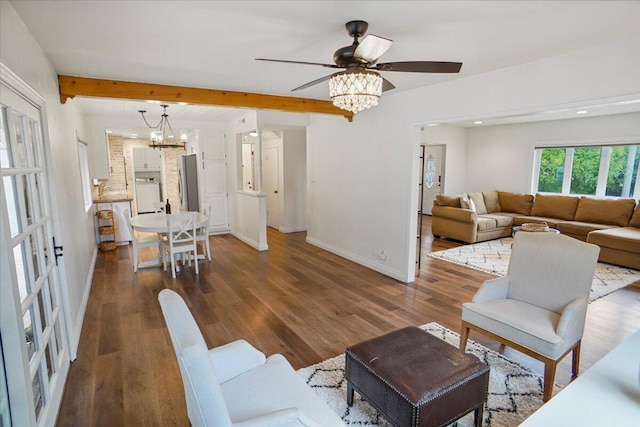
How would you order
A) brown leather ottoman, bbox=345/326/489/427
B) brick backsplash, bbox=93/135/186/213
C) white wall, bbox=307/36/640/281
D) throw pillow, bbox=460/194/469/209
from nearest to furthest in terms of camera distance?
A: brown leather ottoman, bbox=345/326/489/427 → white wall, bbox=307/36/640/281 → throw pillow, bbox=460/194/469/209 → brick backsplash, bbox=93/135/186/213

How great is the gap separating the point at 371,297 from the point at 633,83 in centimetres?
291

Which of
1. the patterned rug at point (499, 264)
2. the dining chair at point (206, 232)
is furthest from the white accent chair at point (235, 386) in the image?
the patterned rug at point (499, 264)

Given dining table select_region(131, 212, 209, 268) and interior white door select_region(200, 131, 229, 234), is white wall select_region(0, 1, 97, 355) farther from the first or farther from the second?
interior white door select_region(200, 131, 229, 234)

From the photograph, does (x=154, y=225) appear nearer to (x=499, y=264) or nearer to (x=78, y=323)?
(x=78, y=323)

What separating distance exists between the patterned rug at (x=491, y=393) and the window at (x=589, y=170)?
594 cm

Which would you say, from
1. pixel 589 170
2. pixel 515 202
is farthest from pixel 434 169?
pixel 589 170

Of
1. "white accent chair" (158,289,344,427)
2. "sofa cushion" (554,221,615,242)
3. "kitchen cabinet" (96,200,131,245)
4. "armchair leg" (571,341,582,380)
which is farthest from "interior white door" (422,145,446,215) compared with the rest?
"white accent chair" (158,289,344,427)

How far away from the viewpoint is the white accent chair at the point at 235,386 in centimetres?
119

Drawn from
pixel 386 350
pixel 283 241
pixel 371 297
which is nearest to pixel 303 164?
pixel 283 241

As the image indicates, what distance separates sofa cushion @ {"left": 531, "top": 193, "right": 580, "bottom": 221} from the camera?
253 inches

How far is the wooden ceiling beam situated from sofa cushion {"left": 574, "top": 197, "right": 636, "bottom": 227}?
521cm

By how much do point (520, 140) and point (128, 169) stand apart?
10.3m

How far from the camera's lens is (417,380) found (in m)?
1.71

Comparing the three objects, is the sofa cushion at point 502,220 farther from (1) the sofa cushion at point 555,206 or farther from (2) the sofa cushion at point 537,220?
(1) the sofa cushion at point 555,206
